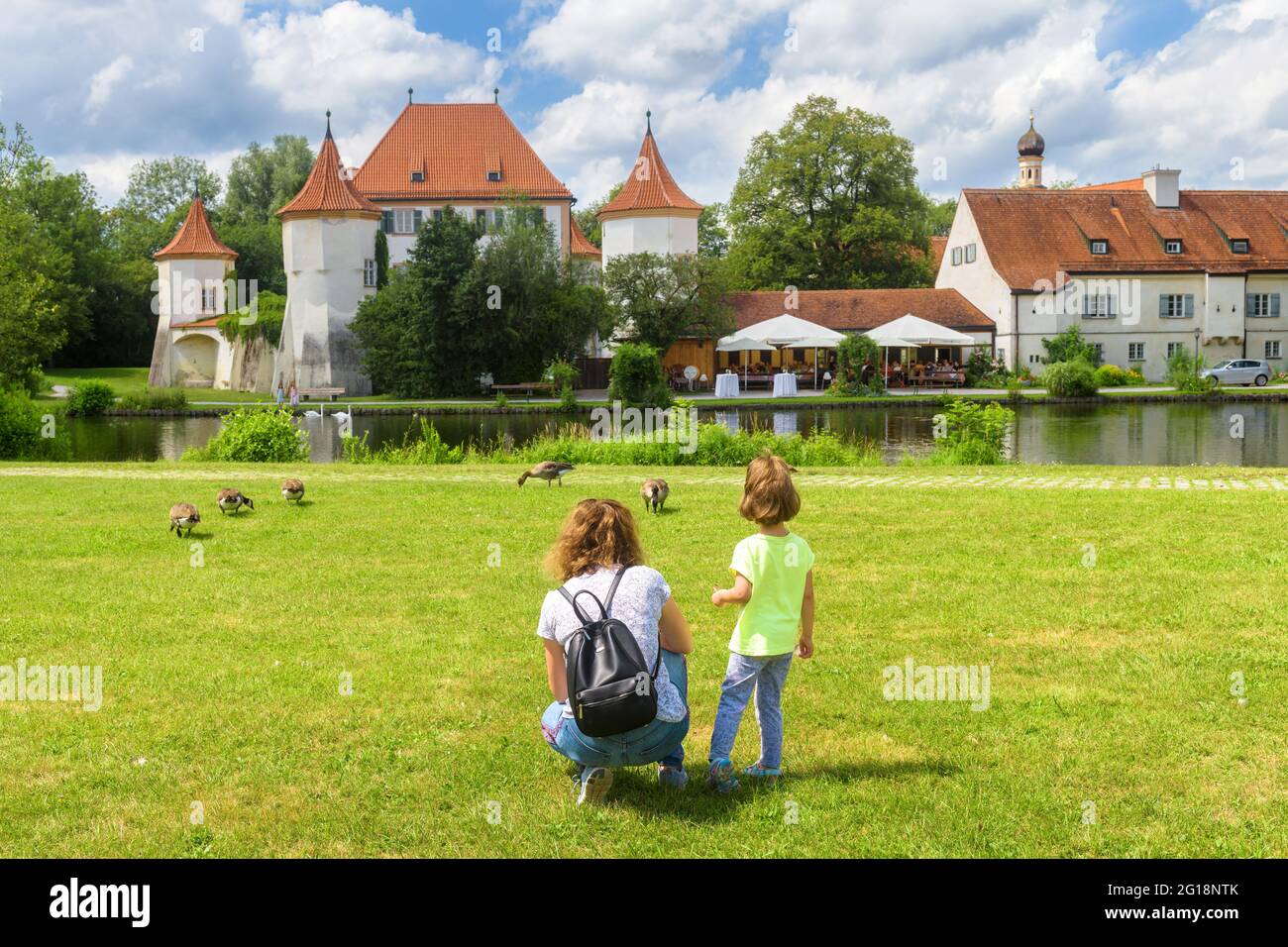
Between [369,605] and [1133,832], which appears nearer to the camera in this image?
[1133,832]

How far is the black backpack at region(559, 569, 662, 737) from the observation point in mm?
4602

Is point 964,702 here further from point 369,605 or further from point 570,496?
point 570,496

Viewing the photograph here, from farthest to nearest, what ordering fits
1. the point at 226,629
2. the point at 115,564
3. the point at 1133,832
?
the point at 115,564, the point at 226,629, the point at 1133,832

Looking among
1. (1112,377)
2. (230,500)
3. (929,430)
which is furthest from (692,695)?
(1112,377)

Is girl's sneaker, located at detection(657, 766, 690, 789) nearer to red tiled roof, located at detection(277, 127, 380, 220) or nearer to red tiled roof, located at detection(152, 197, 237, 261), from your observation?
red tiled roof, located at detection(277, 127, 380, 220)

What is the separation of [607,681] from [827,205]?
207 feet

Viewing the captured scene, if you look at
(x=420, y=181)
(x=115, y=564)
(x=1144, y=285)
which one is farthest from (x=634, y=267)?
(x=115, y=564)

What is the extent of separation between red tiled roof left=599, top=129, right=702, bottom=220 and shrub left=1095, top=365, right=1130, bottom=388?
20.0 metres

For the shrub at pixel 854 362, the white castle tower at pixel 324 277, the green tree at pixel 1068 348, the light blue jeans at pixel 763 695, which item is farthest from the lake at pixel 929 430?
the light blue jeans at pixel 763 695

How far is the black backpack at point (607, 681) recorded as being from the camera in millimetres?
4602

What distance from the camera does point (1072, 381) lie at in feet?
148

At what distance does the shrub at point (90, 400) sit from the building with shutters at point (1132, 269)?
124ft

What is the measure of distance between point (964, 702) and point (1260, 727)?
53.6 inches

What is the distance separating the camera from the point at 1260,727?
5867 mm
